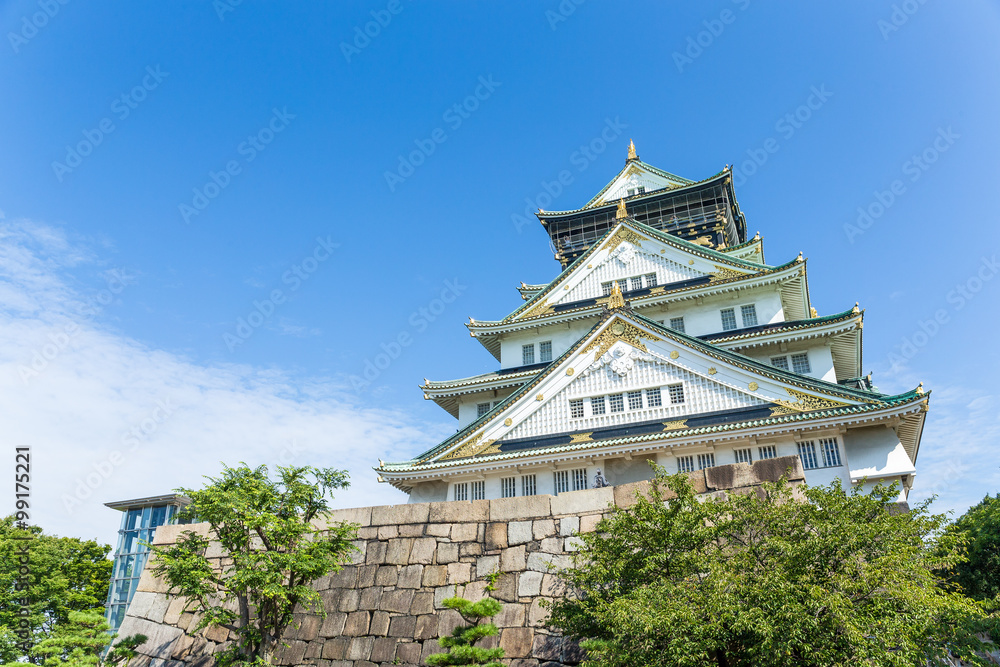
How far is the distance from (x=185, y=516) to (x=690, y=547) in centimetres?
920

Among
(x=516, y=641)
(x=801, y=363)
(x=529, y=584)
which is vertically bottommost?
(x=516, y=641)

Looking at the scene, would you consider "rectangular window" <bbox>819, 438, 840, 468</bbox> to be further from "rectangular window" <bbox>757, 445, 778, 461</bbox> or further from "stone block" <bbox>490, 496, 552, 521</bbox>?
"stone block" <bbox>490, 496, 552, 521</bbox>

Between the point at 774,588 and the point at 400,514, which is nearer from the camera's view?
the point at 774,588

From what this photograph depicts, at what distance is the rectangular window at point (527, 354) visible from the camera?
3037cm

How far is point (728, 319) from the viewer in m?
28.1

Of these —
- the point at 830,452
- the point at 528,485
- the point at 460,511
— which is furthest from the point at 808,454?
the point at 460,511

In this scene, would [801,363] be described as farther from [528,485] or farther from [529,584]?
[529,584]

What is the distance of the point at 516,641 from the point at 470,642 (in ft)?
4.01

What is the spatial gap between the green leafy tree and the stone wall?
107cm

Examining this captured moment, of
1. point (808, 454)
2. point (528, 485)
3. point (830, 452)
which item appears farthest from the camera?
point (528, 485)

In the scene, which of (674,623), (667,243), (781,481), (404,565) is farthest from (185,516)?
(667,243)

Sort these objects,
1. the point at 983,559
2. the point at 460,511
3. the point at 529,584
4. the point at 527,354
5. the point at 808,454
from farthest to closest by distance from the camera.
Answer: the point at 527,354
the point at 983,559
the point at 808,454
the point at 460,511
the point at 529,584

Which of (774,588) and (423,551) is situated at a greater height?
(423,551)

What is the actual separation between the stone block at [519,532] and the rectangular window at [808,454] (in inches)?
429
